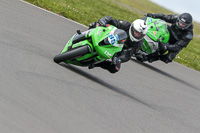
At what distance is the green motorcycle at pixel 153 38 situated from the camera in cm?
1193

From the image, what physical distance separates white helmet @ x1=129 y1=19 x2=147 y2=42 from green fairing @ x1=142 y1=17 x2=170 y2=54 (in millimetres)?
3504

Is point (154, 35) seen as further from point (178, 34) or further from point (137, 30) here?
point (137, 30)

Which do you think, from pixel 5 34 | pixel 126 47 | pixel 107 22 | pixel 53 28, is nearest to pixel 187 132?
pixel 126 47

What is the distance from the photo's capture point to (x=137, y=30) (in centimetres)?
823

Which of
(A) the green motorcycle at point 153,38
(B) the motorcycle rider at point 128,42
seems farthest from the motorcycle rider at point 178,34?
(B) the motorcycle rider at point 128,42

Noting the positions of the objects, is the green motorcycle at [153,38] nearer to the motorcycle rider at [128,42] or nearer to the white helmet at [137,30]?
the motorcycle rider at [128,42]

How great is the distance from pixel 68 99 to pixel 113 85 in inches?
103

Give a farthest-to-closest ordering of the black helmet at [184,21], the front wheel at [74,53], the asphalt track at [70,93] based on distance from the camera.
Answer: the black helmet at [184,21] → the front wheel at [74,53] → the asphalt track at [70,93]

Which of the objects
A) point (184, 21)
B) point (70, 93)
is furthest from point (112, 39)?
point (184, 21)

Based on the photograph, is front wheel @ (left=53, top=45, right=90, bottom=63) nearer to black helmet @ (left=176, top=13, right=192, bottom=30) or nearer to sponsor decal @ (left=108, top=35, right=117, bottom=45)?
sponsor decal @ (left=108, top=35, right=117, bottom=45)

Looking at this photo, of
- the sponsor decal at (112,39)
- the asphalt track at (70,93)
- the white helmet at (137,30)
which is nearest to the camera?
the asphalt track at (70,93)

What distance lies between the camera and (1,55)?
6953 millimetres

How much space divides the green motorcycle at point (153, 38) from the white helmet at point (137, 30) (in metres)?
3.51

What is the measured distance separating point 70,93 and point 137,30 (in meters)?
2.38
